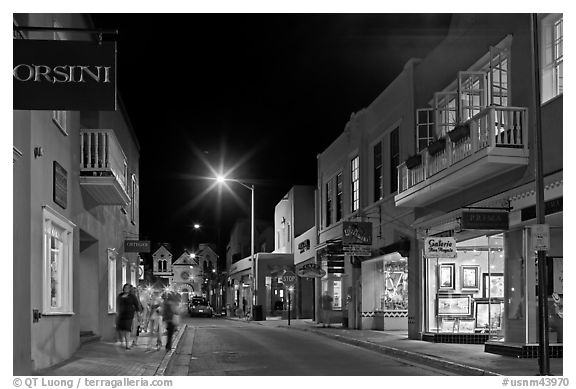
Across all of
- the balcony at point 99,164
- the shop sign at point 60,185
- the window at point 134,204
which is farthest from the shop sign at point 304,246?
the shop sign at point 60,185

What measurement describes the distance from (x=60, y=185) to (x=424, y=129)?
11846mm

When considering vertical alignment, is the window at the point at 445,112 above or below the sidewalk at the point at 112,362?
above

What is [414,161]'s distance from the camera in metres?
22.3

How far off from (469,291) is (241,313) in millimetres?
35639

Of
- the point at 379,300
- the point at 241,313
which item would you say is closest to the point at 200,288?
the point at 241,313

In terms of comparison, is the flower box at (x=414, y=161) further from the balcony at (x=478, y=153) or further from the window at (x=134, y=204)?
the window at (x=134, y=204)

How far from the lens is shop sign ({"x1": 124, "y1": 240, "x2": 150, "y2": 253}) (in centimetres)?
2756

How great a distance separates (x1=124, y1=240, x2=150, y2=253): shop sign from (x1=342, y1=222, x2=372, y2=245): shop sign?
678cm

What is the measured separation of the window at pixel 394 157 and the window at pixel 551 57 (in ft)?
33.7

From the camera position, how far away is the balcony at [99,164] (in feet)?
62.4

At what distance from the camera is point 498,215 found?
18.2 meters

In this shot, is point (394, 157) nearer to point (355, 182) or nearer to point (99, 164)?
point (355, 182)
